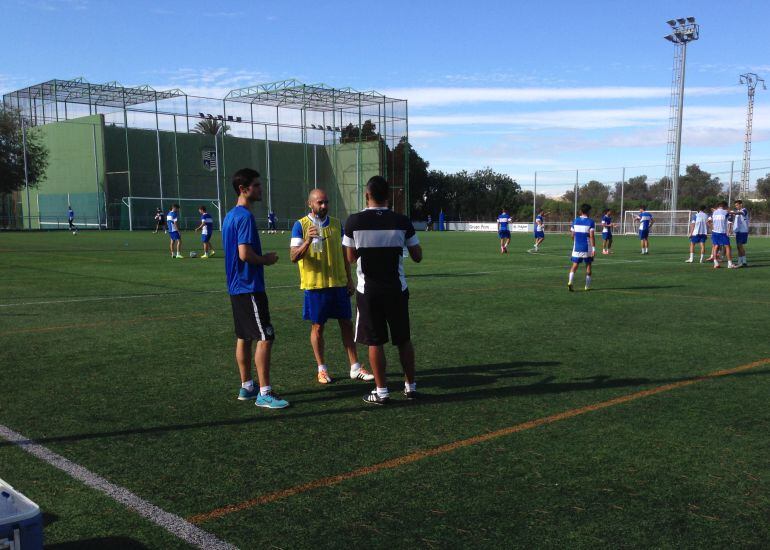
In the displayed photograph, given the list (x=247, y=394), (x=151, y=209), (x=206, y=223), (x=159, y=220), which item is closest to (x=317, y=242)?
(x=247, y=394)

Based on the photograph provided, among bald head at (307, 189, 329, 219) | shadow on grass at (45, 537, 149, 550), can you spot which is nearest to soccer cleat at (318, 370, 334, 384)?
bald head at (307, 189, 329, 219)

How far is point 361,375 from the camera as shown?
6.73 metres

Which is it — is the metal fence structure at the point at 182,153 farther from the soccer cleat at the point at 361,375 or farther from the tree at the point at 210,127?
the soccer cleat at the point at 361,375

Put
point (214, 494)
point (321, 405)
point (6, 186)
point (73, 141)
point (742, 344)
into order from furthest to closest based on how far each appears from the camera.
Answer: point (73, 141), point (6, 186), point (742, 344), point (321, 405), point (214, 494)

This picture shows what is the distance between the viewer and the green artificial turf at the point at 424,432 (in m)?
3.62

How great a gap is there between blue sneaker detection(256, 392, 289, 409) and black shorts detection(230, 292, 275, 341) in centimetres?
52

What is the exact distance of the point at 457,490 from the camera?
404 cm

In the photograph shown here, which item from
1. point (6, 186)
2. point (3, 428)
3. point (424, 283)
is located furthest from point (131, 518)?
point (6, 186)

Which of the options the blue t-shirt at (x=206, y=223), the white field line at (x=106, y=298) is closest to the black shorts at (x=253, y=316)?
the white field line at (x=106, y=298)

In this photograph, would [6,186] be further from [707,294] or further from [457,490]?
[457,490]

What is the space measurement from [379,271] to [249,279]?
43.0 inches

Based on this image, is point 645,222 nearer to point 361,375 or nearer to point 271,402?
point 361,375

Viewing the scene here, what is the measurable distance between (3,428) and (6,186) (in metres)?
53.9

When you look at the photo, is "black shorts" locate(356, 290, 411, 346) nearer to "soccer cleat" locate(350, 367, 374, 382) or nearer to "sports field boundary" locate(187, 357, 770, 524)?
"soccer cleat" locate(350, 367, 374, 382)
